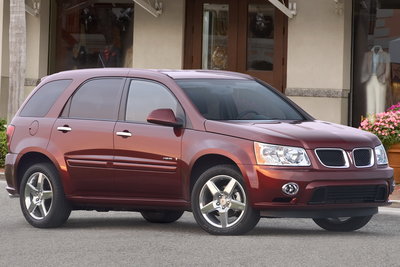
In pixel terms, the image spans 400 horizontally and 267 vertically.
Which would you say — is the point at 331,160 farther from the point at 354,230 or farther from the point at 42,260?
the point at 42,260

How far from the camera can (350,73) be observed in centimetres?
2755

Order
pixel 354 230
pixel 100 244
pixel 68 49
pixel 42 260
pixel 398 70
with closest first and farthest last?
pixel 42 260
pixel 100 244
pixel 354 230
pixel 398 70
pixel 68 49

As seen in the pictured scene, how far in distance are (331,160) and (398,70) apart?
16709mm

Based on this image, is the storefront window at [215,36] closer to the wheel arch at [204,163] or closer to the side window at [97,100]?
the side window at [97,100]

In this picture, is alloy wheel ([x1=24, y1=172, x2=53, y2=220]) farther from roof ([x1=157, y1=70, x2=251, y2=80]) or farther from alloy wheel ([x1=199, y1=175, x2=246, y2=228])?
alloy wheel ([x1=199, y1=175, x2=246, y2=228])

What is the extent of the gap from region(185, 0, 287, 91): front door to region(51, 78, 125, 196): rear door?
52.2 ft

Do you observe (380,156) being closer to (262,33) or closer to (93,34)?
(262,33)

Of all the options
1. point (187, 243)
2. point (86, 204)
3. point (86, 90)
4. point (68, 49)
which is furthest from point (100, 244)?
point (68, 49)

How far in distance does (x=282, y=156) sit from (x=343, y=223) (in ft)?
5.17

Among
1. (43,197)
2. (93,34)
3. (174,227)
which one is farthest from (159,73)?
(93,34)

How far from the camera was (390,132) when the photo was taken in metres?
20.1

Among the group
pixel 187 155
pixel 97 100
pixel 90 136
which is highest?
pixel 97 100

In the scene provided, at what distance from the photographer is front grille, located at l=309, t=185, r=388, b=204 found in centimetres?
1086

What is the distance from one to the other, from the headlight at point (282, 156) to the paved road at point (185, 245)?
734mm
